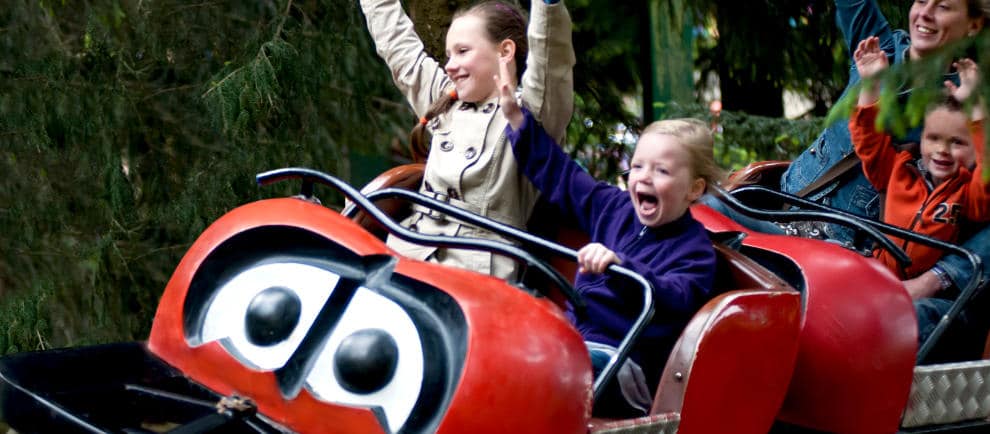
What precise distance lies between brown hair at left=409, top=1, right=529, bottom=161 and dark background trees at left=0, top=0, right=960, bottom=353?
→ 124 centimetres

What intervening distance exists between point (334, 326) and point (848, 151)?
236 centimetres

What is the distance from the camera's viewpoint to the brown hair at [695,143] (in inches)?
127

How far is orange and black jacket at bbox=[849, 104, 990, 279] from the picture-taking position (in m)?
3.92

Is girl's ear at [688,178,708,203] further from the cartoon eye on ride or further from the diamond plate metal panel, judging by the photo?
the cartoon eye on ride

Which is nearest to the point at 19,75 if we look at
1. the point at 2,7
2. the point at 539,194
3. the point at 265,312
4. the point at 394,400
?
the point at 2,7

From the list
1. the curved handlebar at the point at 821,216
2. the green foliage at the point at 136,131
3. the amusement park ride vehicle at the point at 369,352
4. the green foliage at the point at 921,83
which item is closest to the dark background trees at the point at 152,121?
the green foliage at the point at 136,131

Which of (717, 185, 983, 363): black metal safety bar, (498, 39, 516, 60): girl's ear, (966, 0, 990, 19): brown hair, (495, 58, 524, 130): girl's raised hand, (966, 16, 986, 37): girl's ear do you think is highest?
(966, 0, 990, 19): brown hair

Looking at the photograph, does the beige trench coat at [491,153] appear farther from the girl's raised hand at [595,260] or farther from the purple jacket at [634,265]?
the girl's raised hand at [595,260]

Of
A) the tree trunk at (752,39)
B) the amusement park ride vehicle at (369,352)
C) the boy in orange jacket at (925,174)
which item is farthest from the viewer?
the tree trunk at (752,39)

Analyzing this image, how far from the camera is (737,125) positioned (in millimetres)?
6496

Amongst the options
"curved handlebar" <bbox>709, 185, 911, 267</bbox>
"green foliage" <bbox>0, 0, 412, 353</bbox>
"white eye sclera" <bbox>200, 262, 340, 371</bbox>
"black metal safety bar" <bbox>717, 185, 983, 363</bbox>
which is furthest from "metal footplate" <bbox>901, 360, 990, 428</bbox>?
"green foliage" <bbox>0, 0, 412, 353</bbox>

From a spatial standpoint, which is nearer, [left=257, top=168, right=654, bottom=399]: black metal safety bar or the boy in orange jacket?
[left=257, top=168, right=654, bottom=399]: black metal safety bar

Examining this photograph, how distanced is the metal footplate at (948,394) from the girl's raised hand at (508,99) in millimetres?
1401

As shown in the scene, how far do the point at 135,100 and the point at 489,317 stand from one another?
331 centimetres
